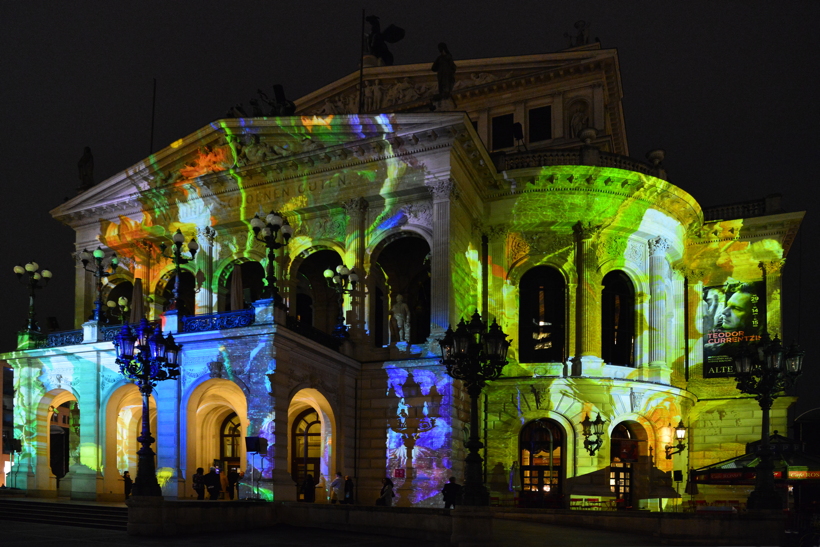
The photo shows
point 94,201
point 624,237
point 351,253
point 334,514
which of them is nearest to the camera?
point 334,514

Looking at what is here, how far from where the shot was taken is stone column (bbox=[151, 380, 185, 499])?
2708 cm

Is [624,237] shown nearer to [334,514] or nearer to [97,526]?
[334,514]

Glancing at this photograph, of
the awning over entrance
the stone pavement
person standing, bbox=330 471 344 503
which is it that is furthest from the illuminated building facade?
the awning over entrance

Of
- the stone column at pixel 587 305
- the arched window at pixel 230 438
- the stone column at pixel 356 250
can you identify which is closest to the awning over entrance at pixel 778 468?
the stone column at pixel 587 305

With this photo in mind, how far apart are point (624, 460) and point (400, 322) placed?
1043cm

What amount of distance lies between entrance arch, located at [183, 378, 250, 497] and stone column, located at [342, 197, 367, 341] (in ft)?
16.5

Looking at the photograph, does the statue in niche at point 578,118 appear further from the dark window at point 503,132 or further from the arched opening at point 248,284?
the arched opening at point 248,284

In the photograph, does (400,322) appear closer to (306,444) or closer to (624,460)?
(306,444)

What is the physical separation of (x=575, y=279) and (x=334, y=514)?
1579 centimetres

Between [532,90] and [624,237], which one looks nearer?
[624,237]

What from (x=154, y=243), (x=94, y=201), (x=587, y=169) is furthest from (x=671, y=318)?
(x=94, y=201)

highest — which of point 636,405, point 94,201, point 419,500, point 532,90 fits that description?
point 532,90

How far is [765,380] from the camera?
21109 mm

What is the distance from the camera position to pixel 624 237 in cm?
3538
